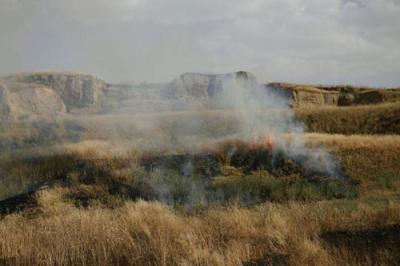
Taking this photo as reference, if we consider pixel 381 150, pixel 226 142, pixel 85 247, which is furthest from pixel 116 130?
pixel 85 247

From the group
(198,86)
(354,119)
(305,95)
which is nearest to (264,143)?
(354,119)

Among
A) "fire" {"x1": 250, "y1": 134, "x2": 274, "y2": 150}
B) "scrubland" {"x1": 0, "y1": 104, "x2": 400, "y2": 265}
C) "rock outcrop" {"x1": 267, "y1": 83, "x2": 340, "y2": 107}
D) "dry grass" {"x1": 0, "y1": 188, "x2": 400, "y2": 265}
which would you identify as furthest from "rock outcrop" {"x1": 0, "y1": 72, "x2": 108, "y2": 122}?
"dry grass" {"x1": 0, "y1": 188, "x2": 400, "y2": 265}

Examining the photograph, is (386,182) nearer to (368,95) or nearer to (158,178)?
(158,178)

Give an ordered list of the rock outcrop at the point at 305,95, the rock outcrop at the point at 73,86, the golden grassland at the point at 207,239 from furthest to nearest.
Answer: the rock outcrop at the point at 73,86
the rock outcrop at the point at 305,95
the golden grassland at the point at 207,239

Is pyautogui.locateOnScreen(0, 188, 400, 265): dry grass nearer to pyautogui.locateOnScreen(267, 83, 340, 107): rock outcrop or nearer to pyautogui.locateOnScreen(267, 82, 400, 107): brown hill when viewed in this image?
pyautogui.locateOnScreen(267, 83, 340, 107): rock outcrop

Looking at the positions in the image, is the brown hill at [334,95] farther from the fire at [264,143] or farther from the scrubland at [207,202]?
the fire at [264,143]

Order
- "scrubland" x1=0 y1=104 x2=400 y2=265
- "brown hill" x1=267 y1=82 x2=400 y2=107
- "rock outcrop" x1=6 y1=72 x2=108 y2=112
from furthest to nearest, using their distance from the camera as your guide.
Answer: "rock outcrop" x1=6 y1=72 x2=108 y2=112 < "brown hill" x1=267 y1=82 x2=400 y2=107 < "scrubland" x1=0 y1=104 x2=400 y2=265

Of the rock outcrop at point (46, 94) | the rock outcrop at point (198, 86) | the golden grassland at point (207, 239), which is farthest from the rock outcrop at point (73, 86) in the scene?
the golden grassland at point (207, 239)

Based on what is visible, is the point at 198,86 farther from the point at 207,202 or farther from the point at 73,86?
the point at 207,202

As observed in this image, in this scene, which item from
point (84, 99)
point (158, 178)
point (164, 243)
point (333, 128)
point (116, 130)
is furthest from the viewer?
point (84, 99)

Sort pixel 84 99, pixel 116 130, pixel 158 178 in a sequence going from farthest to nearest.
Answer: pixel 84 99 → pixel 116 130 → pixel 158 178

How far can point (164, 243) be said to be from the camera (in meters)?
6.35

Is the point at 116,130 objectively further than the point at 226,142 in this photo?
Yes

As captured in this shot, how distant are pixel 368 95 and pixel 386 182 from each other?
31.2 m
